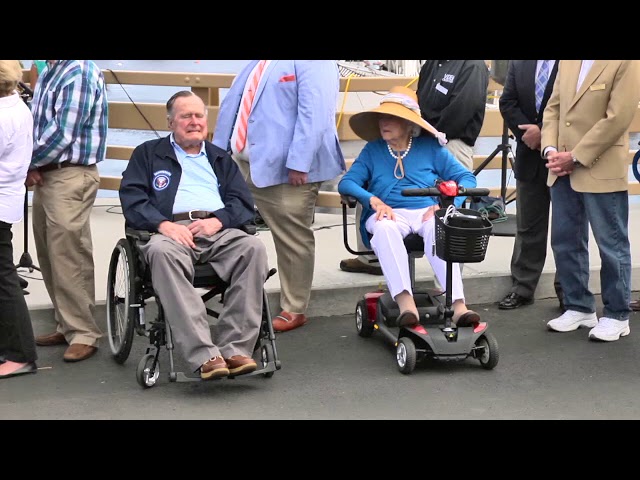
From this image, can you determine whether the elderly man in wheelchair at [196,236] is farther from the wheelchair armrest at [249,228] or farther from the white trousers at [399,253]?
the white trousers at [399,253]

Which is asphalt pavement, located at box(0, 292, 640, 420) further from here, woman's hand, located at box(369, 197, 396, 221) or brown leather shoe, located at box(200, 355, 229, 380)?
woman's hand, located at box(369, 197, 396, 221)

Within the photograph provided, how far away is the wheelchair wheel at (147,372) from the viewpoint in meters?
5.25

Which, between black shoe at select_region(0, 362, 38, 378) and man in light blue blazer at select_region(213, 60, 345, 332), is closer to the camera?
black shoe at select_region(0, 362, 38, 378)

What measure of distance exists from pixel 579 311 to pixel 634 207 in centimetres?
Result: 351

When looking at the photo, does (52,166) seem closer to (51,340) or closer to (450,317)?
(51,340)

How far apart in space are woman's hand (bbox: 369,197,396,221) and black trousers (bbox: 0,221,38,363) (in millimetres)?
1994

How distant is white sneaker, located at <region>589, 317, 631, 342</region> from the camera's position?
6.18 metres

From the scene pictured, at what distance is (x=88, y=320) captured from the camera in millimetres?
5977

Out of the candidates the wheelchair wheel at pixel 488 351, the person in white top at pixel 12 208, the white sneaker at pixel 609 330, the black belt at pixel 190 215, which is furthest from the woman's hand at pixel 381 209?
the person in white top at pixel 12 208

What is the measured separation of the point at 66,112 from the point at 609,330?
334cm

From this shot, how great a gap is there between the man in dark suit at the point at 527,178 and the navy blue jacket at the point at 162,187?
1.96m

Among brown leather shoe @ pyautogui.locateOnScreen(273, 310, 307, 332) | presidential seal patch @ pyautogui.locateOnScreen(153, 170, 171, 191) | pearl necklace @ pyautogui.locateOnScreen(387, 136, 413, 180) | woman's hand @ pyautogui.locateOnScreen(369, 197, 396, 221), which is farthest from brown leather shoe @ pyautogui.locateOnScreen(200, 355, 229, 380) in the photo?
pearl necklace @ pyautogui.locateOnScreen(387, 136, 413, 180)

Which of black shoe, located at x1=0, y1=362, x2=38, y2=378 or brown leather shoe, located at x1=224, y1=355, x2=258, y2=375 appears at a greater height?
brown leather shoe, located at x1=224, y1=355, x2=258, y2=375

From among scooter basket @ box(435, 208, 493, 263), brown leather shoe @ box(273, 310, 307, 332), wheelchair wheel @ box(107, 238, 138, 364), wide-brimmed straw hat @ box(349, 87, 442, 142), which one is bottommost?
brown leather shoe @ box(273, 310, 307, 332)
